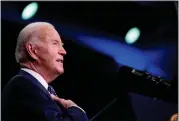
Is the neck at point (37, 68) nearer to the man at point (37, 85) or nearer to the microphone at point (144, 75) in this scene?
the man at point (37, 85)

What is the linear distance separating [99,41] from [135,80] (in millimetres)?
369

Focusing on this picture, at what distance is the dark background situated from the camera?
1.39m

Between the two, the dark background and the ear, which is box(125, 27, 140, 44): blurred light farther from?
the ear

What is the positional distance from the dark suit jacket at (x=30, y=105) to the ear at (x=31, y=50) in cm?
12

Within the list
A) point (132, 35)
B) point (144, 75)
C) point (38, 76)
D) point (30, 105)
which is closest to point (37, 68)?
point (38, 76)

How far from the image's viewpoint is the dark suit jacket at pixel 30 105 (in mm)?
940

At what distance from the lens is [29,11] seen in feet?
4.65

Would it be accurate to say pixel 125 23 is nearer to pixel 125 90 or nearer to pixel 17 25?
pixel 125 90

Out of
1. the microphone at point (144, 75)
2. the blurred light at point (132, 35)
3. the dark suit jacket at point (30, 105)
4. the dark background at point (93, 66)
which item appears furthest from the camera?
the blurred light at point (132, 35)

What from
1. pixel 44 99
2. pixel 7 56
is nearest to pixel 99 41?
pixel 7 56

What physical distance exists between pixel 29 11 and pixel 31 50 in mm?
356

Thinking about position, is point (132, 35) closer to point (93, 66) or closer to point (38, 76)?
point (93, 66)

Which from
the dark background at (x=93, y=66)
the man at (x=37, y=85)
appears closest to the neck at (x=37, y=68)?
the man at (x=37, y=85)

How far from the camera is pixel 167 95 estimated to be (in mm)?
1436
